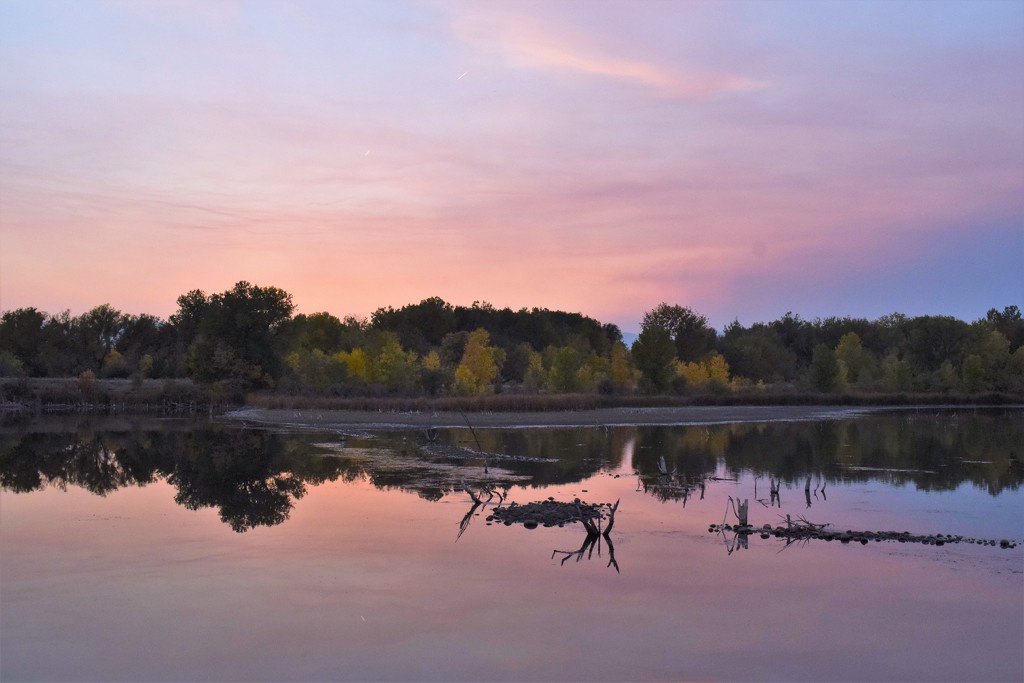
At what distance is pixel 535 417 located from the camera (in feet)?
196

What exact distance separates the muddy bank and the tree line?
7.15 meters

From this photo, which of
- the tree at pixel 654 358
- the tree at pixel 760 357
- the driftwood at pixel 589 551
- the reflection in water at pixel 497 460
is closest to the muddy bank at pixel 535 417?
the reflection in water at pixel 497 460

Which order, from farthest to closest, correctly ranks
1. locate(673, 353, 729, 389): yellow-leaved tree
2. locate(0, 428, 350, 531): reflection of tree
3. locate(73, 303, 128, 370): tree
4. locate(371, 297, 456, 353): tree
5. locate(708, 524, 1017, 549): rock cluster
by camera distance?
locate(371, 297, 456, 353): tree, locate(73, 303, 128, 370): tree, locate(673, 353, 729, 389): yellow-leaved tree, locate(0, 428, 350, 531): reflection of tree, locate(708, 524, 1017, 549): rock cluster

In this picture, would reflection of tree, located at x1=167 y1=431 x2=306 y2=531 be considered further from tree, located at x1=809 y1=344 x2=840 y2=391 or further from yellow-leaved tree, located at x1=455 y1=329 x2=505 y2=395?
tree, located at x1=809 y1=344 x2=840 y2=391

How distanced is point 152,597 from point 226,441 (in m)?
32.7

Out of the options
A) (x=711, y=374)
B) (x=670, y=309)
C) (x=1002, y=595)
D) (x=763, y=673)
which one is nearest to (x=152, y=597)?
(x=763, y=673)

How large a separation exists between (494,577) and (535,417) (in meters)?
43.6

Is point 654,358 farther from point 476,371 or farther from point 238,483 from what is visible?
point 238,483

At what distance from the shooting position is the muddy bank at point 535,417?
56.0 m

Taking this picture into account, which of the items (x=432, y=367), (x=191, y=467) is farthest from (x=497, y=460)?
(x=432, y=367)

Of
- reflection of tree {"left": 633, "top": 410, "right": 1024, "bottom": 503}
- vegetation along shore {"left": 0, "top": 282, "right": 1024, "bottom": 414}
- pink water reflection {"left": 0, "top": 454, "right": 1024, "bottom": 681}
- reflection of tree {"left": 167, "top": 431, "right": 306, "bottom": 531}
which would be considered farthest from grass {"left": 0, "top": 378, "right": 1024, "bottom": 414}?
pink water reflection {"left": 0, "top": 454, "right": 1024, "bottom": 681}

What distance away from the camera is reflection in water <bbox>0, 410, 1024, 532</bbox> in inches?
1105

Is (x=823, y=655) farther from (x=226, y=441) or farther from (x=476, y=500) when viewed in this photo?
(x=226, y=441)

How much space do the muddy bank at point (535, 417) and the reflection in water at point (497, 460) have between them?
15.5 feet
